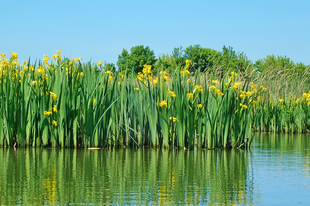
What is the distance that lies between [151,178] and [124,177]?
0.35 meters

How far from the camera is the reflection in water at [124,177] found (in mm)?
4195

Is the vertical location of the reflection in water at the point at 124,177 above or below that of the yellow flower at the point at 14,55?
below

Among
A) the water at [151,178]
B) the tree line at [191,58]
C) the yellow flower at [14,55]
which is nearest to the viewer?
the water at [151,178]

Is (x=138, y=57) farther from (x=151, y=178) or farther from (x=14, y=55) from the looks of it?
(x=151, y=178)

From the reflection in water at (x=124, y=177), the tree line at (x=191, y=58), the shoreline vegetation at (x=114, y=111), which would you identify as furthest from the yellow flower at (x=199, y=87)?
the tree line at (x=191, y=58)

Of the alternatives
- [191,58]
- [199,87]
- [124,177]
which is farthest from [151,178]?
[191,58]

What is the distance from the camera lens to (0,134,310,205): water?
4180 millimetres

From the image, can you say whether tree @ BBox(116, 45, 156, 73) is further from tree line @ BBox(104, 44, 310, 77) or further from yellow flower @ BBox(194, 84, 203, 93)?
yellow flower @ BBox(194, 84, 203, 93)

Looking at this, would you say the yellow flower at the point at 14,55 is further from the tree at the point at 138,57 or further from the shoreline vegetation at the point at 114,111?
the tree at the point at 138,57

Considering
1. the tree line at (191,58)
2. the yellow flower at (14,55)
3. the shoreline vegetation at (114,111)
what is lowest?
the shoreline vegetation at (114,111)

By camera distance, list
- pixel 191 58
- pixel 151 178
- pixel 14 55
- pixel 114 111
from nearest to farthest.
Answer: pixel 151 178 < pixel 114 111 < pixel 14 55 < pixel 191 58

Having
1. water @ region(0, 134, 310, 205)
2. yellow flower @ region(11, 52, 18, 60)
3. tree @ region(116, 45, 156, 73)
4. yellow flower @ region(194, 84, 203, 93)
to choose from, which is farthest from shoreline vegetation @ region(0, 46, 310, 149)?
tree @ region(116, 45, 156, 73)

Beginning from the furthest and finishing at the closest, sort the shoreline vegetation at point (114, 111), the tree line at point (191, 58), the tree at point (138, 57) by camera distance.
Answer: the tree at point (138, 57) < the tree line at point (191, 58) < the shoreline vegetation at point (114, 111)

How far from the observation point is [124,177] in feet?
17.7
